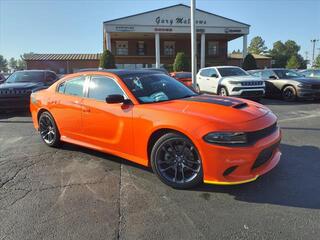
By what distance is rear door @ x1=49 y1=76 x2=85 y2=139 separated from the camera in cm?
553

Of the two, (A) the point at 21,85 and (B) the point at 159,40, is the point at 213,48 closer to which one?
(B) the point at 159,40

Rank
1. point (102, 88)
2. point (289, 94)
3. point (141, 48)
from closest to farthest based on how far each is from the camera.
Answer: point (102, 88), point (289, 94), point (141, 48)

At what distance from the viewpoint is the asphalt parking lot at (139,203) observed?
10.5ft

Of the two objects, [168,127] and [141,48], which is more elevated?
[141,48]

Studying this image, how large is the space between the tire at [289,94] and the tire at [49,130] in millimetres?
10263

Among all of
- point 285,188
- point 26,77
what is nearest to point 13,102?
point 26,77

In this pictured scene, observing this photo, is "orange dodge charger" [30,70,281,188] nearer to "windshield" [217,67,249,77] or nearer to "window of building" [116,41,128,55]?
"windshield" [217,67,249,77]

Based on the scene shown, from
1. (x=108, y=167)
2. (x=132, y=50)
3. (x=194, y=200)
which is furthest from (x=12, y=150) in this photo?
(x=132, y=50)

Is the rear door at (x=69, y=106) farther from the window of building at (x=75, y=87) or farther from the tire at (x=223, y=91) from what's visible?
the tire at (x=223, y=91)

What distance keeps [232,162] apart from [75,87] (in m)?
3.26

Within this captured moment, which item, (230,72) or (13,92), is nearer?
(13,92)

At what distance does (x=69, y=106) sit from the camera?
5.67 m

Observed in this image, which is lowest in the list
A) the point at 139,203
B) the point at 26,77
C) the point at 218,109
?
the point at 139,203

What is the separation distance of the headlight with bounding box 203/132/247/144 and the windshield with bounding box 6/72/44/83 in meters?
10.0
